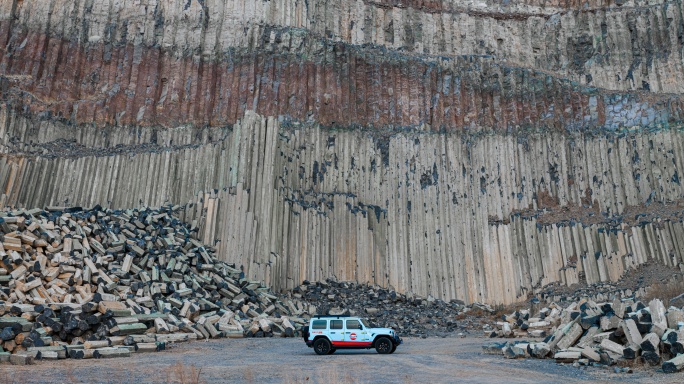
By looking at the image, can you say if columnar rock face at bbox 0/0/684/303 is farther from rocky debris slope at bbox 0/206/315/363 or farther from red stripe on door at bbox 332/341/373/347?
red stripe on door at bbox 332/341/373/347

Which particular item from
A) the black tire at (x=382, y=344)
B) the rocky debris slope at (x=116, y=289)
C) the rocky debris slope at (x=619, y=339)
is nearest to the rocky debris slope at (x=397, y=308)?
the rocky debris slope at (x=116, y=289)

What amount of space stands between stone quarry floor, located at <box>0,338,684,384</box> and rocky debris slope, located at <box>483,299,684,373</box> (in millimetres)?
309

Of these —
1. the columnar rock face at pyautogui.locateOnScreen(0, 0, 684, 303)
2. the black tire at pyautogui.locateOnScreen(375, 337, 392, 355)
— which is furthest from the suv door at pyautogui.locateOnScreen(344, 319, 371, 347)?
the columnar rock face at pyautogui.locateOnScreen(0, 0, 684, 303)

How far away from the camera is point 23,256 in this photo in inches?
661

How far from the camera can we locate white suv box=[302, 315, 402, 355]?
13688 mm

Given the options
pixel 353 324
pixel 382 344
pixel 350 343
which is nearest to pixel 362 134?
pixel 353 324

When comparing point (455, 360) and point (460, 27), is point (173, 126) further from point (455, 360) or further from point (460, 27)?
point (455, 360)

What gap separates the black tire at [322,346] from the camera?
44.9ft

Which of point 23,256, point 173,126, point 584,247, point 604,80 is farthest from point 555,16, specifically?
point 23,256

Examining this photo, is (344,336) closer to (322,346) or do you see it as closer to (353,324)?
(353,324)

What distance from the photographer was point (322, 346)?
45.0 ft

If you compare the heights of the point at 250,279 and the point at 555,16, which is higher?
the point at 555,16

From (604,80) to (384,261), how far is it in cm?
1805

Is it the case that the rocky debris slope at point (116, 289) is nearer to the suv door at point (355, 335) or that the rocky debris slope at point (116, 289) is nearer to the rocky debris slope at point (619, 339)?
the suv door at point (355, 335)
